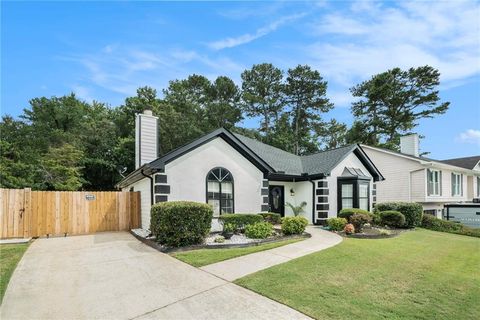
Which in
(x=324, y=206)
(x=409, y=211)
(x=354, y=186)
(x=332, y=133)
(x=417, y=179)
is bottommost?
(x=409, y=211)

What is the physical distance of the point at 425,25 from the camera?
32.3 ft

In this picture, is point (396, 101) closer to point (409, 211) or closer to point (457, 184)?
point (457, 184)

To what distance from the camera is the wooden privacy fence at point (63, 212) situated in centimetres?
1082

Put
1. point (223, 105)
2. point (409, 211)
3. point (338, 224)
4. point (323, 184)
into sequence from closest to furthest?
point (338, 224)
point (409, 211)
point (323, 184)
point (223, 105)

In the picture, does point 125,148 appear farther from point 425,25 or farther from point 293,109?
point 425,25

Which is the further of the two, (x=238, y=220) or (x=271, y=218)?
(x=271, y=218)

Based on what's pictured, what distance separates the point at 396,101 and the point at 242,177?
2967 cm

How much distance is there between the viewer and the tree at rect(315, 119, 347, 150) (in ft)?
128

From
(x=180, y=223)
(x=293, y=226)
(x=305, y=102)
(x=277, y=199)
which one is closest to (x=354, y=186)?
(x=277, y=199)

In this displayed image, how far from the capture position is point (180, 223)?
8.78 metres

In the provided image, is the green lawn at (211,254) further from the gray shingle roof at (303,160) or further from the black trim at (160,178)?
the gray shingle roof at (303,160)

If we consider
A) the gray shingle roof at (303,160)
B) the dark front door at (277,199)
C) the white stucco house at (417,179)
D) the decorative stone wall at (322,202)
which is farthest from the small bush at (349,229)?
the white stucco house at (417,179)

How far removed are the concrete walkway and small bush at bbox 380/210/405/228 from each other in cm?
594

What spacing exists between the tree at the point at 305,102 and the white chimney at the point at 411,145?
14.2 metres
